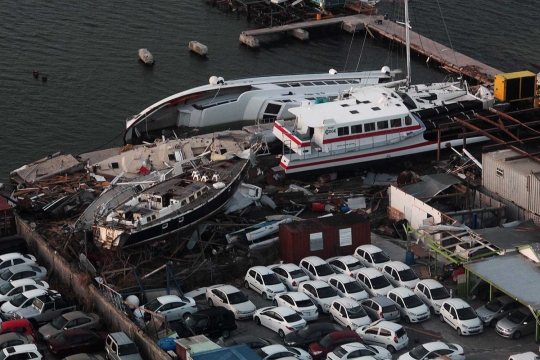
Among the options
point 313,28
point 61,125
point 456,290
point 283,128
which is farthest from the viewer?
point 313,28

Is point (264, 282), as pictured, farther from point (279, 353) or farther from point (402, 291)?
point (279, 353)

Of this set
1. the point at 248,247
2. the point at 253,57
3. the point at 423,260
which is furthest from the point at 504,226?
the point at 253,57

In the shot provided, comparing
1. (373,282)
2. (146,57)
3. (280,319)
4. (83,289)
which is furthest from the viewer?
(146,57)

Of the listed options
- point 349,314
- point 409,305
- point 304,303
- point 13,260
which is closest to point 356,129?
point 409,305

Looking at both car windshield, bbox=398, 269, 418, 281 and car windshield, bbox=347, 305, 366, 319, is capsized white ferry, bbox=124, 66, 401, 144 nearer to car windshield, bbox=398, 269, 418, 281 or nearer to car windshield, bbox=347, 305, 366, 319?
car windshield, bbox=398, 269, 418, 281

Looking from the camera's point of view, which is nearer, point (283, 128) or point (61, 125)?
point (283, 128)

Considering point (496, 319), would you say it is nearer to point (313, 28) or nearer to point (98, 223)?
point (98, 223)

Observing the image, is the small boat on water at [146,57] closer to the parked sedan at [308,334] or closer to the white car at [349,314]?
the white car at [349,314]

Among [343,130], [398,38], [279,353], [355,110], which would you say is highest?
[355,110]
